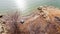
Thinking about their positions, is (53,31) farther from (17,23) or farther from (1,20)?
(1,20)

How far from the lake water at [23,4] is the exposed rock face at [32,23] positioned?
566mm

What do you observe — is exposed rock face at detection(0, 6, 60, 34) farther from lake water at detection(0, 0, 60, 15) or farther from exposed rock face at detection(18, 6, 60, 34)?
lake water at detection(0, 0, 60, 15)

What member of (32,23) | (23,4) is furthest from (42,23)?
(23,4)

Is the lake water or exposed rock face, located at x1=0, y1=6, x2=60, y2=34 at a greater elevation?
the lake water

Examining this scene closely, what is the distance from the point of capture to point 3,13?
6.36 m

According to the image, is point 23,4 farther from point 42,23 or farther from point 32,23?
point 42,23

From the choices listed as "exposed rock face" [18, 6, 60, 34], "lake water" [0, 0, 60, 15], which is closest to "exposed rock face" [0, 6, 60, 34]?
"exposed rock face" [18, 6, 60, 34]

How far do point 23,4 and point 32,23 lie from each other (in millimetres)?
1578

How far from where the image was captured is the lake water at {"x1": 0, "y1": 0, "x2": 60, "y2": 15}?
6673 mm

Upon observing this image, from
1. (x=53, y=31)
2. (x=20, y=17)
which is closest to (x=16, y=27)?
(x=20, y=17)

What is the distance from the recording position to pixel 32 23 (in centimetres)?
562

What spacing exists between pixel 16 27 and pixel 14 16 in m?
0.36

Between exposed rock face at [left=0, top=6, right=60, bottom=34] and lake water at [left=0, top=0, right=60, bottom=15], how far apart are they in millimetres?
566

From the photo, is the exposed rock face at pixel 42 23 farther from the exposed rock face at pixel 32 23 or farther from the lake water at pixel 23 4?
the lake water at pixel 23 4
